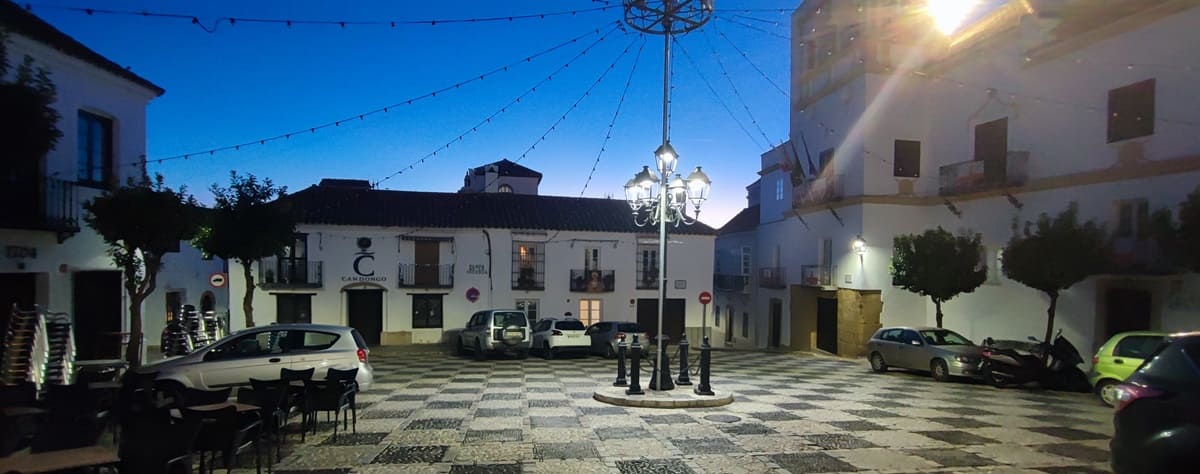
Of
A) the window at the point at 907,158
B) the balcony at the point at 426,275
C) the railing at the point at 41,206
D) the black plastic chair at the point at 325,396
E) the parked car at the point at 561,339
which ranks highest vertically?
the window at the point at 907,158

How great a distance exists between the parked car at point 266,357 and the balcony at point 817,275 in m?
17.2

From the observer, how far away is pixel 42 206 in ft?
37.1

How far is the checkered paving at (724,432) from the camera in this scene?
6980mm

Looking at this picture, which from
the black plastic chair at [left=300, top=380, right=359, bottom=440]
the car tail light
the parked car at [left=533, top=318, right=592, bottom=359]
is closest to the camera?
the car tail light

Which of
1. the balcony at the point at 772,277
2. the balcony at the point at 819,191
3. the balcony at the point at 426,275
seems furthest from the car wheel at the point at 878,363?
the balcony at the point at 426,275

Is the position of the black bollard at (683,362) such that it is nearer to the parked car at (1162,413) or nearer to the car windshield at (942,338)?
the car windshield at (942,338)

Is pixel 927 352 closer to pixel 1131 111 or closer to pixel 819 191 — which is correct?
pixel 1131 111

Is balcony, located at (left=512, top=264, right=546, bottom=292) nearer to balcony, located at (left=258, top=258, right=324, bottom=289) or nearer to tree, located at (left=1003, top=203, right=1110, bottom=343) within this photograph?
balcony, located at (left=258, top=258, right=324, bottom=289)

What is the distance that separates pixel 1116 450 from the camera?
4.90 meters

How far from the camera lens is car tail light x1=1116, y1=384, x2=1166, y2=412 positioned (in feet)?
15.4

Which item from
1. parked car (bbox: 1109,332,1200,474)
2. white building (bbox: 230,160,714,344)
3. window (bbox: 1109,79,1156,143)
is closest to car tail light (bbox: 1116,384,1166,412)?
parked car (bbox: 1109,332,1200,474)

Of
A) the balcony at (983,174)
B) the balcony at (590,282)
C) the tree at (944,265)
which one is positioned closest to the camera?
the tree at (944,265)

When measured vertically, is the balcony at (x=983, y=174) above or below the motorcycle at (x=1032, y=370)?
above

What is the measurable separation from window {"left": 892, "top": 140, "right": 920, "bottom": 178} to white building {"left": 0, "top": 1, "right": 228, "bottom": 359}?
20.6 meters
